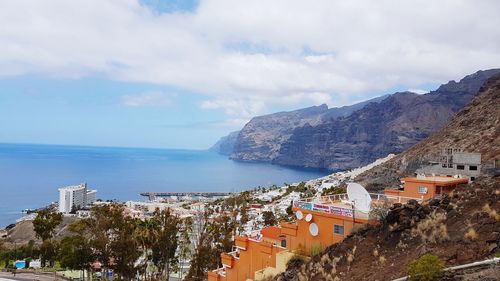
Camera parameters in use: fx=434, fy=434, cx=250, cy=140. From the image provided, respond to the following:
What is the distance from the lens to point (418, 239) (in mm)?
10695

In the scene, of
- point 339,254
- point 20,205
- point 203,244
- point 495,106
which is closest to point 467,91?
point 495,106

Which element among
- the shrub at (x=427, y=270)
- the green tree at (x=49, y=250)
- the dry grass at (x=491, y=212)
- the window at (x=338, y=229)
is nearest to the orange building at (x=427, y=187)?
the window at (x=338, y=229)

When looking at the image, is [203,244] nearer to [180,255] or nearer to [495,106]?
[180,255]

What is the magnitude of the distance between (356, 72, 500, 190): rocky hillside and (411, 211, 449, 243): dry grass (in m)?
36.9

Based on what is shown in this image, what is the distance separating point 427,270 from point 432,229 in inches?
115

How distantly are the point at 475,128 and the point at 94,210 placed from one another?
5391 cm

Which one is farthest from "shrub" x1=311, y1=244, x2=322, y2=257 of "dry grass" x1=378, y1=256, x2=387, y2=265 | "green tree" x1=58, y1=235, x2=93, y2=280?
"green tree" x1=58, y1=235, x2=93, y2=280

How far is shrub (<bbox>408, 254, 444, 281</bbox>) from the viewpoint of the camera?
7891 mm

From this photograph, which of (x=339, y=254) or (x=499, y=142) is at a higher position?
(x=499, y=142)

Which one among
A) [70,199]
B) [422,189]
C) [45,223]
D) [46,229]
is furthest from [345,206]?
[70,199]

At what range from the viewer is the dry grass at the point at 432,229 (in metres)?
10.1

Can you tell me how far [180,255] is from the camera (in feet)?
102

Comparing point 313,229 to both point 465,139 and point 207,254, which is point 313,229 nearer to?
point 207,254

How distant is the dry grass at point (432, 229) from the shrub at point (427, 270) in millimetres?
2089
